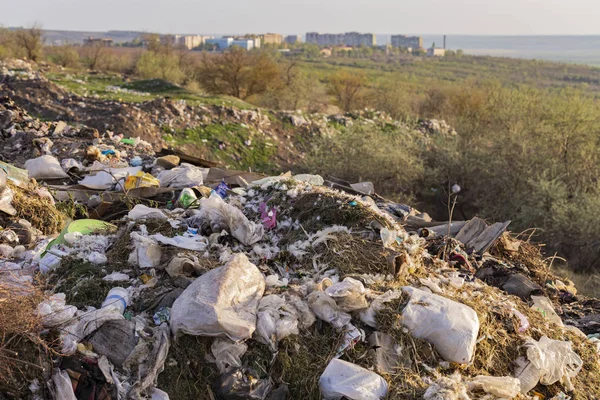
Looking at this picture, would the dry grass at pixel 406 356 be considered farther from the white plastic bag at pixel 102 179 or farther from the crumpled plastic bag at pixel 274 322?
the white plastic bag at pixel 102 179

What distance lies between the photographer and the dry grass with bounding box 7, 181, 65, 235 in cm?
464

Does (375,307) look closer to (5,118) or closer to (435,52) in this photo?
(5,118)

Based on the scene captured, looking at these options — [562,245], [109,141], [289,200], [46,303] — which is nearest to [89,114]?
[109,141]

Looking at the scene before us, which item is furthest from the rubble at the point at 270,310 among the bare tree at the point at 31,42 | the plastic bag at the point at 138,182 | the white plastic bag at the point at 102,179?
the bare tree at the point at 31,42

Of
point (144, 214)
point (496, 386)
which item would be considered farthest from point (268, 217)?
point (496, 386)

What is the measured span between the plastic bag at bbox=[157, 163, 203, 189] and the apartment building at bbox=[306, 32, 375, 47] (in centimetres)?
15303

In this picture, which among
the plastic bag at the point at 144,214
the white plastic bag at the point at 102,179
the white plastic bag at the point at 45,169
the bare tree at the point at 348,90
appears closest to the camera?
the plastic bag at the point at 144,214

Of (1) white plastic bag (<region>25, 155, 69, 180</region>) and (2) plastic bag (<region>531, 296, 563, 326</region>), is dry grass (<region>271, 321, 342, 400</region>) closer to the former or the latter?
(2) plastic bag (<region>531, 296, 563, 326</region>)

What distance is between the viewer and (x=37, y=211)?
4730 mm

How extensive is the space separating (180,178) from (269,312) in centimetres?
320

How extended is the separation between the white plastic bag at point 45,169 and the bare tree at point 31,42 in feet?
84.9

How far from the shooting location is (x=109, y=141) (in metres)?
8.01

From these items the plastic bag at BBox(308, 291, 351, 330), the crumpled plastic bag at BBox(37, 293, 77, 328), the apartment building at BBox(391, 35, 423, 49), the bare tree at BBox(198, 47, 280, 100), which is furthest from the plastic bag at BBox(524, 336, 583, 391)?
the apartment building at BBox(391, 35, 423, 49)

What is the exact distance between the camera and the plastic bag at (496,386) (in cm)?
271
